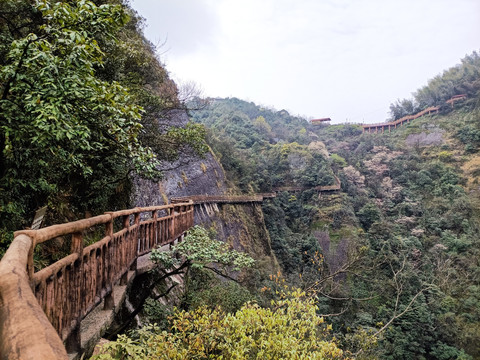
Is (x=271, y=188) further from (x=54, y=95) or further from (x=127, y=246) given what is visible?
(x=54, y=95)

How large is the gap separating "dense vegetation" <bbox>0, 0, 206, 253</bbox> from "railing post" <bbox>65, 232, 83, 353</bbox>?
1018mm

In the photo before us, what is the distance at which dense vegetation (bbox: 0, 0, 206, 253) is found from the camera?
9.02 feet

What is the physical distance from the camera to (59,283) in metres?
2.08

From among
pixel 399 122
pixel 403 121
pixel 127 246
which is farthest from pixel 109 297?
pixel 403 121

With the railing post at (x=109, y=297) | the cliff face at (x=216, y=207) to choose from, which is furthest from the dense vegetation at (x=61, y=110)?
the cliff face at (x=216, y=207)

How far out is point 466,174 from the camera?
33.2m

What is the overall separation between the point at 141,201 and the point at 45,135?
9.63 metres

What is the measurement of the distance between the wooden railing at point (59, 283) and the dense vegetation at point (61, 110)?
3.39 ft

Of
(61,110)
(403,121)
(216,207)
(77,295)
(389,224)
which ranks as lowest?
(389,224)

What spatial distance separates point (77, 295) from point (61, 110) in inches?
71.9

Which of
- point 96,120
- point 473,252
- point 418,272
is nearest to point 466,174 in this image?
point 473,252

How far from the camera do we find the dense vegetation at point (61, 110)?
2.75 metres

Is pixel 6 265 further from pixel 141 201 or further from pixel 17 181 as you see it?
pixel 141 201

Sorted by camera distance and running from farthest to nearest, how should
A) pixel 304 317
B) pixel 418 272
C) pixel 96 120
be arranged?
1. pixel 418 272
2. pixel 304 317
3. pixel 96 120
